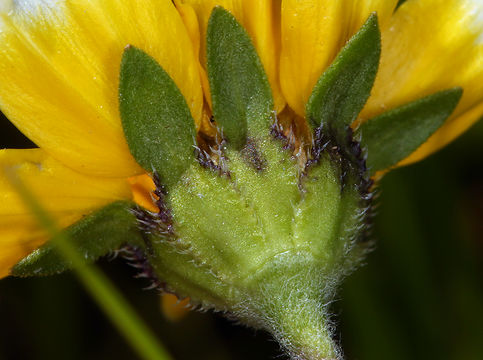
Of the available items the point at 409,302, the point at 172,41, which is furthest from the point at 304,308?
the point at 409,302

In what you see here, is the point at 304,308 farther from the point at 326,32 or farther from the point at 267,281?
the point at 326,32

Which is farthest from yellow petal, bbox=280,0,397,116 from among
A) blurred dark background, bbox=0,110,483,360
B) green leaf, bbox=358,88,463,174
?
blurred dark background, bbox=0,110,483,360

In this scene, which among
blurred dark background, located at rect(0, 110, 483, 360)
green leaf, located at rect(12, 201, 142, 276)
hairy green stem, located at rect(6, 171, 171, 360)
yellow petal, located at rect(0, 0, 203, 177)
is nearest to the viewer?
hairy green stem, located at rect(6, 171, 171, 360)

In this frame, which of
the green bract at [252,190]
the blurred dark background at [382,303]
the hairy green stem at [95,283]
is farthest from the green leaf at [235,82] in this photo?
the blurred dark background at [382,303]

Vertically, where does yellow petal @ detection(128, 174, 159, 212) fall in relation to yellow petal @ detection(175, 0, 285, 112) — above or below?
below

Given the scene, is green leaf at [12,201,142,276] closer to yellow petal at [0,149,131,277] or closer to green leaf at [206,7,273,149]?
yellow petal at [0,149,131,277]

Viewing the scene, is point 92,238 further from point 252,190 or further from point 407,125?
point 407,125

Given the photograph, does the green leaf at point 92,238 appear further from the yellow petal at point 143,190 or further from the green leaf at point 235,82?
the green leaf at point 235,82

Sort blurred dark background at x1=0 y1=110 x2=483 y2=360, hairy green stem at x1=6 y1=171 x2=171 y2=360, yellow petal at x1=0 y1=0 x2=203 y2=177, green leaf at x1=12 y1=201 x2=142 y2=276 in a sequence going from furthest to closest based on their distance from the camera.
→ blurred dark background at x1=0 y1=110 x2=483 y2=360, green leaf at x1=12 y1=201 x2=142 y2=276, yellow petal at x1=0 y1=0 x2=203 y2=177, hairy green stem at x1=6 y1=171 x2=171 y2=360
